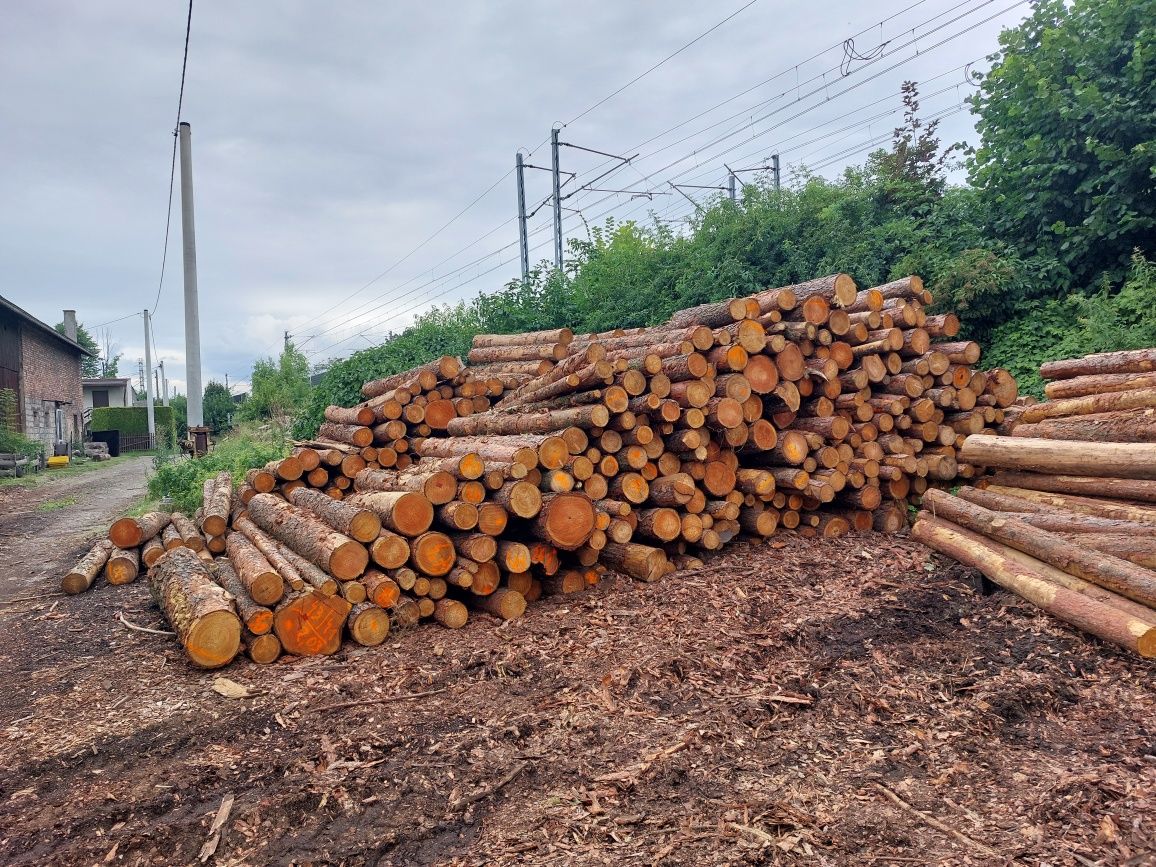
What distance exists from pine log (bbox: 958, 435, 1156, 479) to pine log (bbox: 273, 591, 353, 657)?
19.7 feet

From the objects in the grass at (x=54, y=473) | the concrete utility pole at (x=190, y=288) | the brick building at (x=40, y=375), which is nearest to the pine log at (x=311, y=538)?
the concrete utility pole at (x=190, y=288)

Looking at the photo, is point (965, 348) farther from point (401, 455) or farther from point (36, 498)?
point (36, 498)

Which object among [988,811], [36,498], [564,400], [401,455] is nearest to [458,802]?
[988,811]

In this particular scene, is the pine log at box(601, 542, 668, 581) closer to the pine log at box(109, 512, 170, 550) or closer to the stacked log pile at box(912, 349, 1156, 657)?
the stacked log pile at box(912, 349, 1156, 657)

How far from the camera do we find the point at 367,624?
547 centimetres

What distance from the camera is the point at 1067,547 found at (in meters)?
5.11

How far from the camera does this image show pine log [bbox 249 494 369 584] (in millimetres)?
5566

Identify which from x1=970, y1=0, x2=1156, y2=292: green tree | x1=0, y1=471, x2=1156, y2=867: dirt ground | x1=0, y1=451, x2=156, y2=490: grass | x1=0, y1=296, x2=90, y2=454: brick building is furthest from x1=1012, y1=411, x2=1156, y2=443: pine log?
x1=0, y1=296, x2=90, y2=454: brick building

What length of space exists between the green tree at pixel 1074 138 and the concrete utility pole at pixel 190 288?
15.2 m

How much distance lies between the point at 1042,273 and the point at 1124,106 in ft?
7.20

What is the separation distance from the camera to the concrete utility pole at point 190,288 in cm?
1531

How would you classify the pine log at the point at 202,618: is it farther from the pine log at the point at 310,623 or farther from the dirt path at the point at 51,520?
the dirt path at the point at 51,520

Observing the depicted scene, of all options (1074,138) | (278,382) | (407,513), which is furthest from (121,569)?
(278,382)

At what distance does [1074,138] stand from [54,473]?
27.0m
